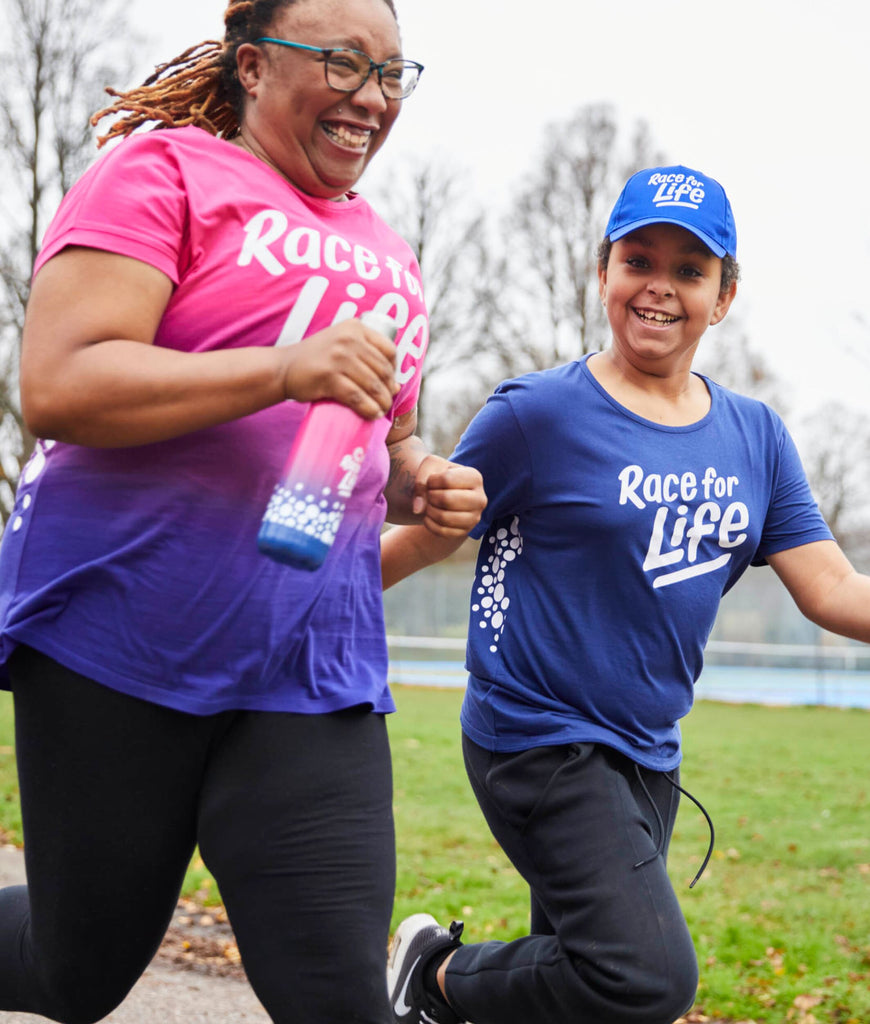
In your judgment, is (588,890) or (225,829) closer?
(225,829)

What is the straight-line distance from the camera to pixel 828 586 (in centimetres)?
321

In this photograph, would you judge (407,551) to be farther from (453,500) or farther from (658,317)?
(658,317)

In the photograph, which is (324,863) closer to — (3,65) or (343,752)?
(343,752)

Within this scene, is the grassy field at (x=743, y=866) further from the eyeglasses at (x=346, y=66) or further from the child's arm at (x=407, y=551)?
the eyeglasses at (x=346, y=66)

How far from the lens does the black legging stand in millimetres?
2080

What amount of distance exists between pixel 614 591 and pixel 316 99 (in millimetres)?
1336

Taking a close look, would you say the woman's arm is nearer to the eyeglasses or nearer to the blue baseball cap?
the eyeglasses

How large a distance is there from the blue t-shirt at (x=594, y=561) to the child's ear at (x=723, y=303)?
328mm

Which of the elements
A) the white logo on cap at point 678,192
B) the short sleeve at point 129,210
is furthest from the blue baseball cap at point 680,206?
the short sleeve at point 129,210

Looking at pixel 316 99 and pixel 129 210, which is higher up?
pixel 316 99

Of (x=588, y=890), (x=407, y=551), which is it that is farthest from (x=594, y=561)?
(x=588, y=890)

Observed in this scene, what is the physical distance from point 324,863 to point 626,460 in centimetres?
129

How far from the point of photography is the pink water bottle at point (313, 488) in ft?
6.15

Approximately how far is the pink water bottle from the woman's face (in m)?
0.59
